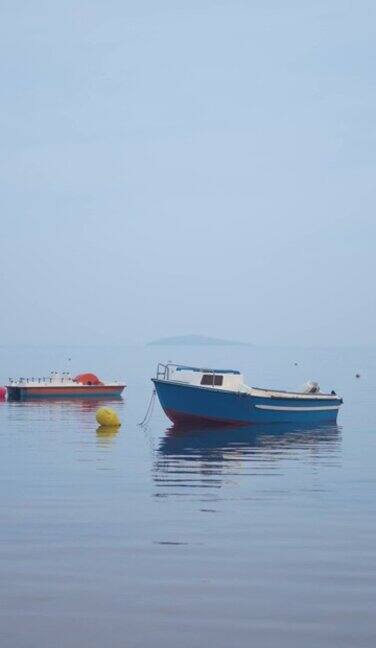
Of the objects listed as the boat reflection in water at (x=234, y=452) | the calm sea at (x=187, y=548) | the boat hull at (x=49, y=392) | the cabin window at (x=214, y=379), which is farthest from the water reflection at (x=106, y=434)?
the boat hull at (x=49, y=392)

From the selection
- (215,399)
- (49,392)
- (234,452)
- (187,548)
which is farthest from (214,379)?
(187,548)

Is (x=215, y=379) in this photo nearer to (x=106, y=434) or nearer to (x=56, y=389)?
(x=106, y=434)

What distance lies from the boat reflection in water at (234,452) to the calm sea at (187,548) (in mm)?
180

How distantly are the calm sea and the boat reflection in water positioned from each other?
7.1 inches

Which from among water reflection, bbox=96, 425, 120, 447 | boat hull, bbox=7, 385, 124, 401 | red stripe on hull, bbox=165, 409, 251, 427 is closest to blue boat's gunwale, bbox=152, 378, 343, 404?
red stripe on hull, bbox=165, 409, 251, 427

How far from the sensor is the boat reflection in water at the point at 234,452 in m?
32.3

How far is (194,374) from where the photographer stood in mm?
50219

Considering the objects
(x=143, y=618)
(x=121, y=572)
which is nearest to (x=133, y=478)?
(x=121, y=572)

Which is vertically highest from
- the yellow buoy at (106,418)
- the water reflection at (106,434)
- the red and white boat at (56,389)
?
the red and white boat at (56,389)

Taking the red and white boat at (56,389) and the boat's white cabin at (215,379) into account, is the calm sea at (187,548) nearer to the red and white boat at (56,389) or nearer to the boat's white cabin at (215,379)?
the boat's white cabin at (215,379)

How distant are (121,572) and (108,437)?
98.4 ft

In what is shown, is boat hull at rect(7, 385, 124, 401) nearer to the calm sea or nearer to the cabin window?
the cabin window

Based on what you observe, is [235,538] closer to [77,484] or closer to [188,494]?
[188,494]

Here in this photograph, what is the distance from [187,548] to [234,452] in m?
20.5
